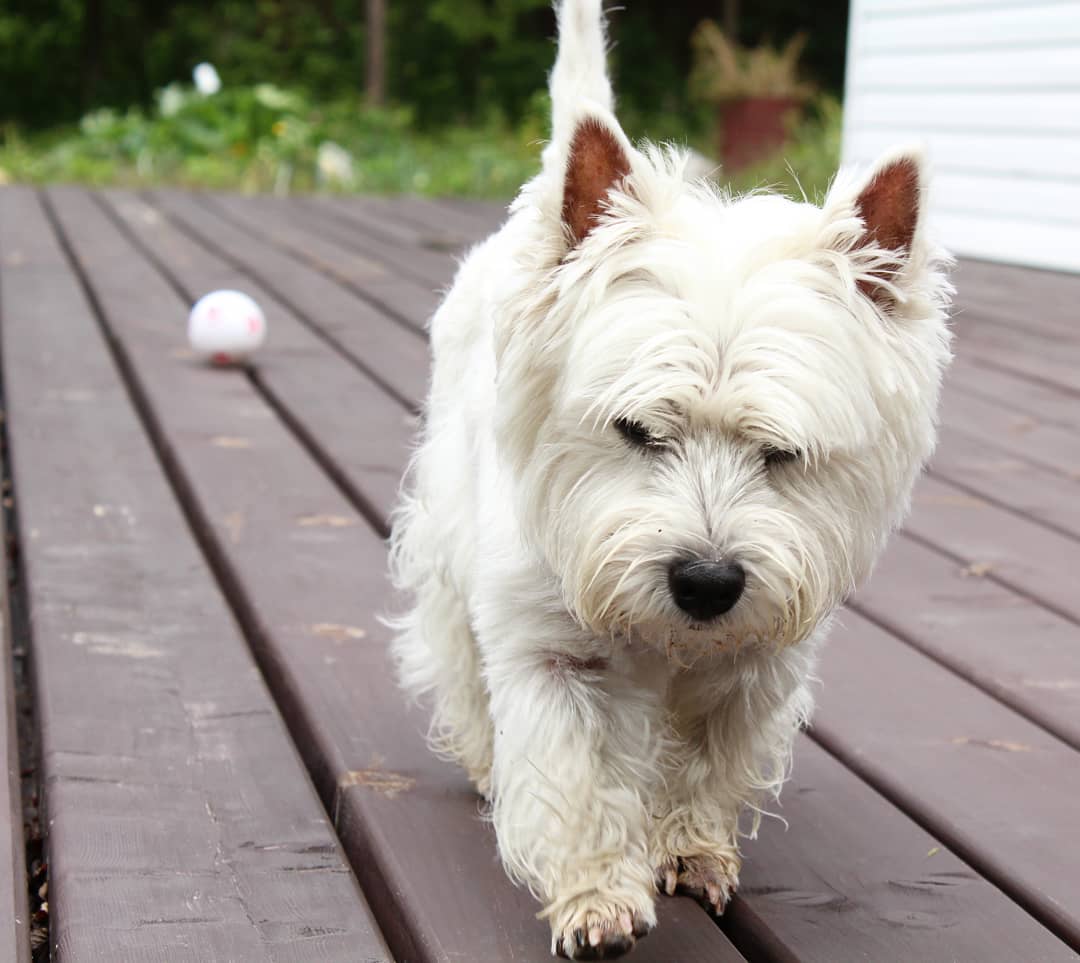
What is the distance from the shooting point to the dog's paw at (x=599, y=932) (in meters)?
1.83

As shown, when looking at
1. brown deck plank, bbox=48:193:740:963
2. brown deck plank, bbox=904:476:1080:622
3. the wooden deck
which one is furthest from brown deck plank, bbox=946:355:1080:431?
brown deck plank, bbox=48:193:740:963

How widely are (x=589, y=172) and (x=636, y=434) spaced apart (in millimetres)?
337

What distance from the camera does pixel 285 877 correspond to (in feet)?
6.64

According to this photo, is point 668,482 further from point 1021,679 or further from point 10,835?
point 1021,679

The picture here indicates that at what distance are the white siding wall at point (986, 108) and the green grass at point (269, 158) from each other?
3.05 ft

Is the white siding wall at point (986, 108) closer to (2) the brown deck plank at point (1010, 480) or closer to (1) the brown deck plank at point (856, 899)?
(2) the brown deck plank at point (1010, 480)

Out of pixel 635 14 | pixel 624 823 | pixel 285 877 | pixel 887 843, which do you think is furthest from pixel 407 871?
pixel 635 14

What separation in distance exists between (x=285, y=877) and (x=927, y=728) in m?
Result: 1.14

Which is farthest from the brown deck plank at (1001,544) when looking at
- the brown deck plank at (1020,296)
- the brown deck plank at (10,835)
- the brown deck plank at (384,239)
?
the brown deck plank at (384,239)

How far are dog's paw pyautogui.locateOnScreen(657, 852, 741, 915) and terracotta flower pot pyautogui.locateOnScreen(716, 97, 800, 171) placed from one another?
1303 centimetres

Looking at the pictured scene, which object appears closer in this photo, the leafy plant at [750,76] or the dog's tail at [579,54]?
the dog's tail at [579,54]

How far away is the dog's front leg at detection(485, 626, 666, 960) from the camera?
6.11ft

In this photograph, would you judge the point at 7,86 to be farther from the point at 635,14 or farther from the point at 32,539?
the point at 32,539

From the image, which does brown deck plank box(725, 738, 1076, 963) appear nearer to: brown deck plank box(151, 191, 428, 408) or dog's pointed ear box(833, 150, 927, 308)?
dog's pointed ear box(833, 150, 927, 308)
